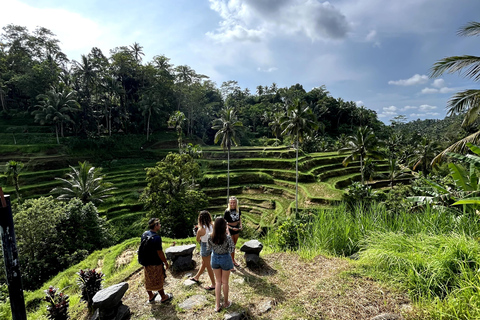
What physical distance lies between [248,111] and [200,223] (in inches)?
2060

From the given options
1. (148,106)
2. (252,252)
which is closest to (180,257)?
(252,252)

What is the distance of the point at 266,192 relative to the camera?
24.0 meters

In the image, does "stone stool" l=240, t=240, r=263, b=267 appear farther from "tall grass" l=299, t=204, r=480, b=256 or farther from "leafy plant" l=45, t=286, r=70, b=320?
"leafy plant" l=45, t=286, r=70, b=320

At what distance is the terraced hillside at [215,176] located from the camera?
19406mm

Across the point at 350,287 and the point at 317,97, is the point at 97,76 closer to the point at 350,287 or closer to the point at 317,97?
the point at 350,287

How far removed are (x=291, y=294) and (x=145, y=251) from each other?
2.63 meters

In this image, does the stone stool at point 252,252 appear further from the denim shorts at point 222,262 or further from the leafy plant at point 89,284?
the leafy plant at point 89,284

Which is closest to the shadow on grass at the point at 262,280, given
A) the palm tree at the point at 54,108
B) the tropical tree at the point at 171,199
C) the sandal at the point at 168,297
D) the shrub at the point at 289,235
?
the sandal at the point at 168,297

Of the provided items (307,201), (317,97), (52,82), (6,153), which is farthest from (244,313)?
(317,97)

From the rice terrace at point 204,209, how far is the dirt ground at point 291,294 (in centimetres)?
3

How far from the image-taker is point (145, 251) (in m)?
3.80

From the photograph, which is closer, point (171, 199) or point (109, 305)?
point (109, 305)

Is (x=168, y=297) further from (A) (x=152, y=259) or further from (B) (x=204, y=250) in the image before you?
(B) (x=204, y=250)

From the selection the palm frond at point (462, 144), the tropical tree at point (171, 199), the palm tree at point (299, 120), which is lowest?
the tropical tree at point (171, 199)
